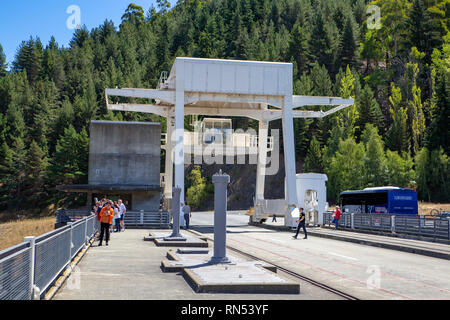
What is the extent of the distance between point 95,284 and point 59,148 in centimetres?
7952

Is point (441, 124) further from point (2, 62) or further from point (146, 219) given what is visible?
point (2, 62)

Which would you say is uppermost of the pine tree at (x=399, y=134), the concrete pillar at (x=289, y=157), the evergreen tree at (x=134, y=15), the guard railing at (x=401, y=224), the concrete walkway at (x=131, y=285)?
the evergreen tree at (x=134, y=15)

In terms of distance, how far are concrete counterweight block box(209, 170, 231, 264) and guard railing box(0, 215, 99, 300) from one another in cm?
349

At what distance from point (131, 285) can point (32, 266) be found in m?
2.55

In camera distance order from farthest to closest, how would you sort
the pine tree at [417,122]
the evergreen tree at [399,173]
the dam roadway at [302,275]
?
1. the pine tree at [417,122]
2. the evergreen tree at [399,173]
3. the dam roadway at [302,275]

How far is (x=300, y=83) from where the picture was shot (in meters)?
98.2

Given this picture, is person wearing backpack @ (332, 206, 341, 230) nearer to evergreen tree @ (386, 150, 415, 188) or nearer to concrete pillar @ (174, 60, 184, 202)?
concrete pillar @ (174, 60, 184, 202)

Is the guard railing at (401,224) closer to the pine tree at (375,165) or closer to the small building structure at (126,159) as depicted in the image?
the small building structure at (126,159)

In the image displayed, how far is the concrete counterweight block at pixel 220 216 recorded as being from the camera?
40.2 ft

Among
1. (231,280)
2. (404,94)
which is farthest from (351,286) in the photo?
(404,94)

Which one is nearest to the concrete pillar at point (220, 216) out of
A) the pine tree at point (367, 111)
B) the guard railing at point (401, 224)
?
the guard railing at point (401, 224)

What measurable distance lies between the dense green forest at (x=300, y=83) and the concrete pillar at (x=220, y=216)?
2427 inches

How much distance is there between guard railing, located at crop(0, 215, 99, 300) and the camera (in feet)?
21.8

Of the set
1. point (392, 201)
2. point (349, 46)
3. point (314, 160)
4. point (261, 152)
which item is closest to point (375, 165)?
point (314, 160)
